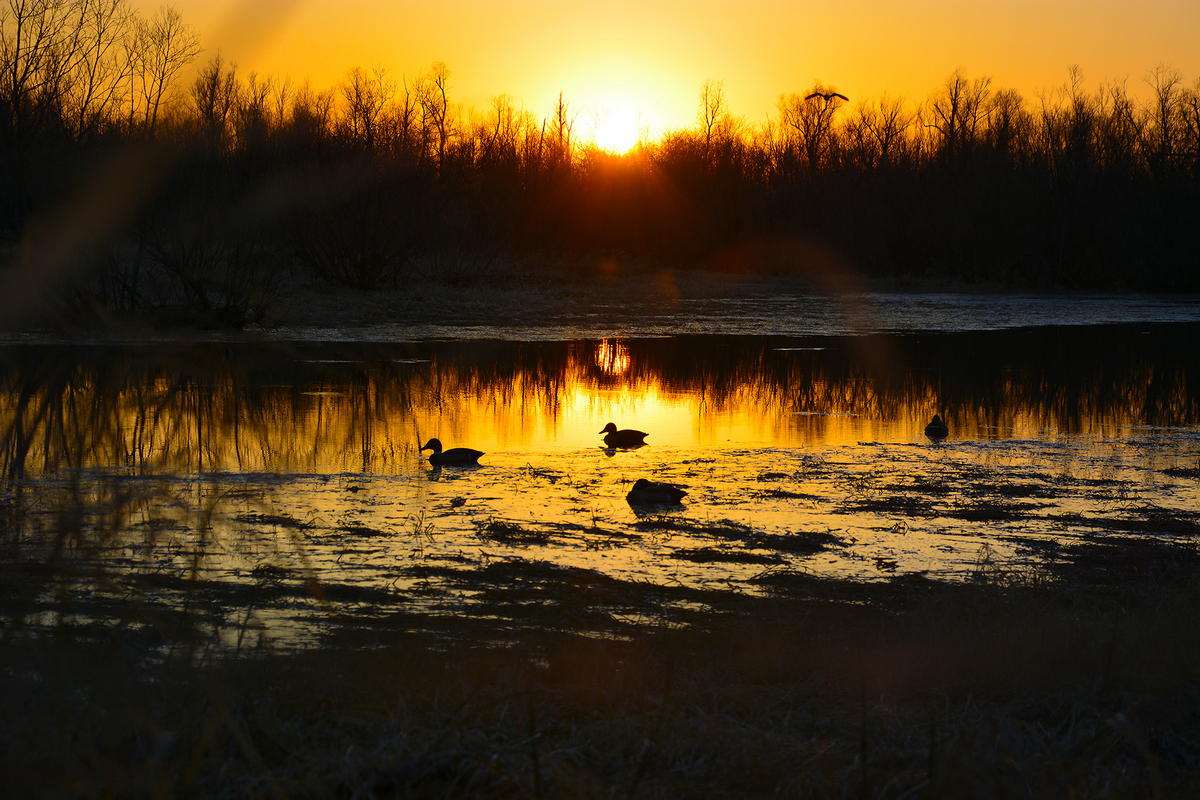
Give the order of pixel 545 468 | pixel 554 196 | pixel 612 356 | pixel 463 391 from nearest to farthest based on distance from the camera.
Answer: pixel 545 468, pixel 463 391, pixel 612 356, pixel 554 196

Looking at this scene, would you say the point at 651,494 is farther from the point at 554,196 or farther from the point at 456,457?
the point at 554,196

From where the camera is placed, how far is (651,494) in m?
10.1

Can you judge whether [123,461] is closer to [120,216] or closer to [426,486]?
[426,486]

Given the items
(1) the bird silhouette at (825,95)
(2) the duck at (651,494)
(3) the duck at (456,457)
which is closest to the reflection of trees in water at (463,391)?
(3) the duck at (456,457)

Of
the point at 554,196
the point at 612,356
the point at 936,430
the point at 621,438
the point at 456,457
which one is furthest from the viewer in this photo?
the point at 554,196

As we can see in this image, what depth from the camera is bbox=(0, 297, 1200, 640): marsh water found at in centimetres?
794

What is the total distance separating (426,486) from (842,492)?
3723 mm

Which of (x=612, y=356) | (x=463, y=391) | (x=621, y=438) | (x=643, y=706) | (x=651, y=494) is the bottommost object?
(x=643, y=706)

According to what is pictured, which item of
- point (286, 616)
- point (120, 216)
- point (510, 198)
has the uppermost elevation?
point (510, 198)

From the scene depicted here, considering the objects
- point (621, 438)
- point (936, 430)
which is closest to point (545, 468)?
point (621, 438)

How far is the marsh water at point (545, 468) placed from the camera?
794cm

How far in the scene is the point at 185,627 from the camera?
19.9 ft

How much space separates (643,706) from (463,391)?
45.6 feet

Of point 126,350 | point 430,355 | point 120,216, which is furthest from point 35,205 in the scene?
point 430,355
